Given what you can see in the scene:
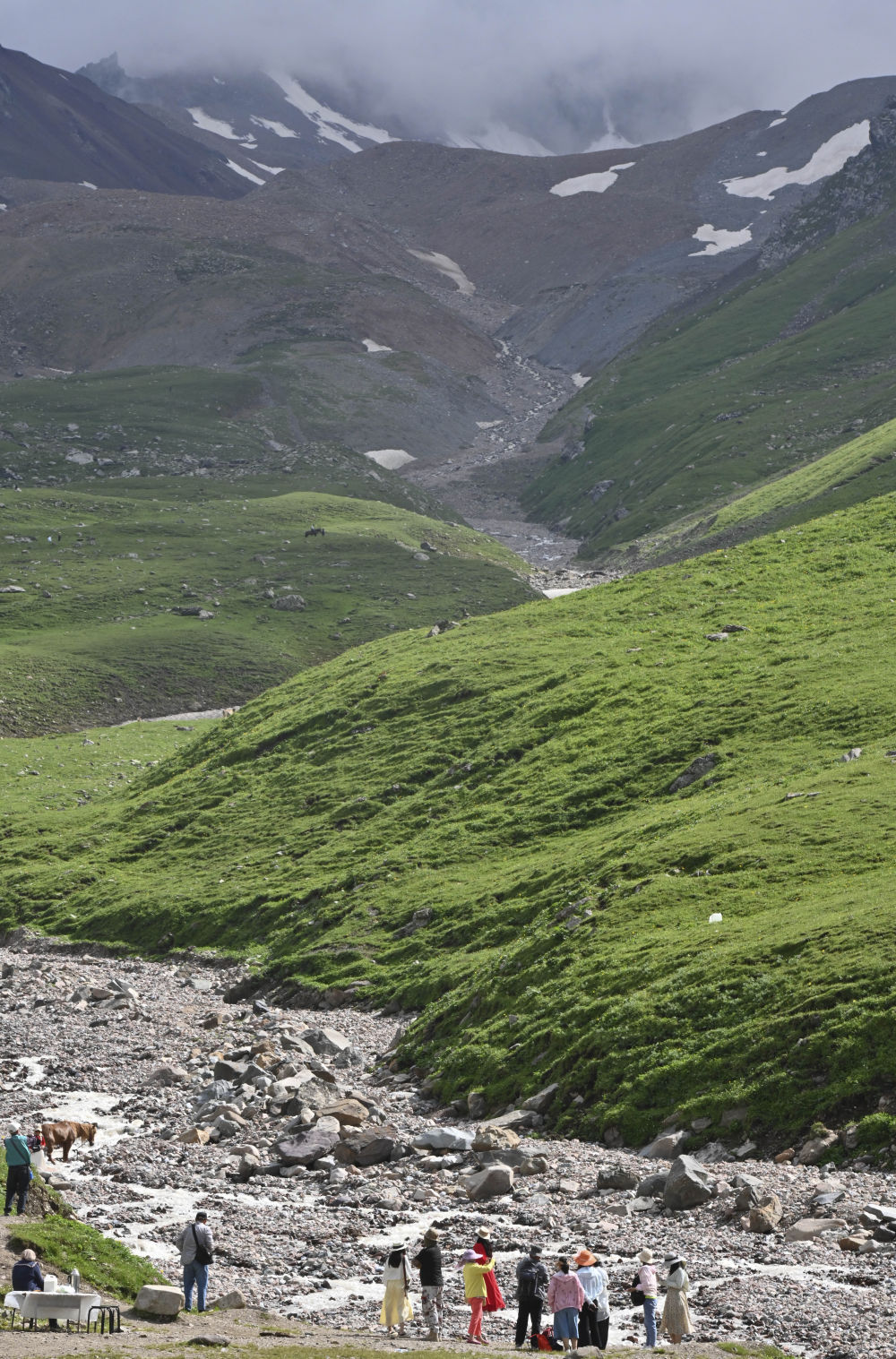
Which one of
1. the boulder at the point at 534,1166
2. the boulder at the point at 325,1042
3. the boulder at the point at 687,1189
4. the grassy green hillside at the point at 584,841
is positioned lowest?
the boulder at the point at 687,1189

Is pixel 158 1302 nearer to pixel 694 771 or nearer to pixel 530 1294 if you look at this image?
pixel 530 1294

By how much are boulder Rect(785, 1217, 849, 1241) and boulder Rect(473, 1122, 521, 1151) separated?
324 inches

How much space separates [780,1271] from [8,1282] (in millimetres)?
13151

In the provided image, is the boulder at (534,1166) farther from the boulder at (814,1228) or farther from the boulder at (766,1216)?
the boulder at (814,1228)

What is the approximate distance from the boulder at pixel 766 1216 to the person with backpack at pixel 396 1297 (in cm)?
A: 686

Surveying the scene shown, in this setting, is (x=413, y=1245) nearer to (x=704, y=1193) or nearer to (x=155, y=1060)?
(x=704, y=1193)

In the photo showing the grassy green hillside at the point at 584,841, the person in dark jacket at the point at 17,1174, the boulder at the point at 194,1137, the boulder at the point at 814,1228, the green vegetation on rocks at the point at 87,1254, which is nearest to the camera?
the green vegetation on rocks at the point at 87,1254

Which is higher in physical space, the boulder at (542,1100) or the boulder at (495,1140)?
the boulder at (542,1100)

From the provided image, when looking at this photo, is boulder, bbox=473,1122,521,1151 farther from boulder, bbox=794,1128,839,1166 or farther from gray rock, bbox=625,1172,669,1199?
boulder, bbox=794,1128,839,1166

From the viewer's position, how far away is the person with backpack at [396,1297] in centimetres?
2275

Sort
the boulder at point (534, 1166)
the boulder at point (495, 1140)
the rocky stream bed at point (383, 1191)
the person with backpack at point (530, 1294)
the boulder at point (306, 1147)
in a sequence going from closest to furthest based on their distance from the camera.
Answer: the person with backpack at point (530, 1294) < the rocky stream bed at point (383, 1191) < the boulder at point (534, 1166) < the boulder at point (495, 1140) < the boulder at point (306, 1147)

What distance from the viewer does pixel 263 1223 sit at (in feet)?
91.0

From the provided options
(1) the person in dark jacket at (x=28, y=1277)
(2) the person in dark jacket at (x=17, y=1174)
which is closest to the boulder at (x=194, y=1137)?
(2) the person in dark jacket at (x=17, y=1174)

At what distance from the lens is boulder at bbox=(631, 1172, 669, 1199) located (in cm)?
2752
